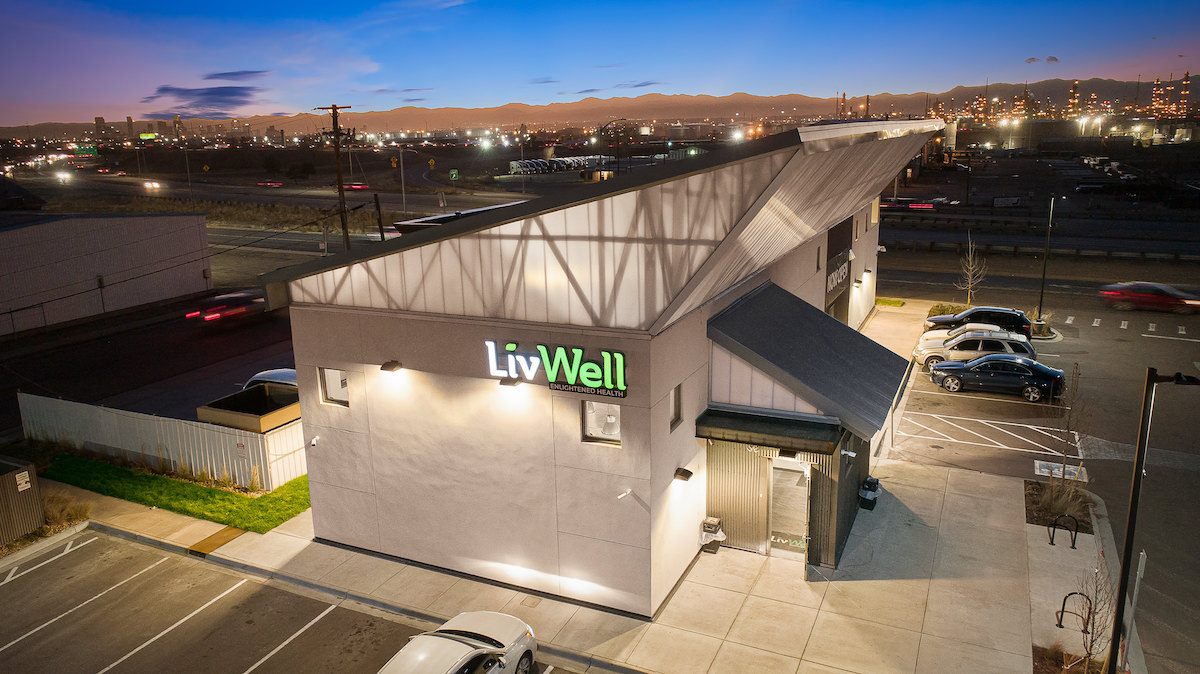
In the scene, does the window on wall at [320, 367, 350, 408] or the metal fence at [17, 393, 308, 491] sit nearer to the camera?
the window on wall at [320, 367, 350, 408]

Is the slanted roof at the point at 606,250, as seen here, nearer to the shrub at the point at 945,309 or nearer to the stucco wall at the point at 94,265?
the shrub at the point at 945,309

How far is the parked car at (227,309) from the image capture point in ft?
116

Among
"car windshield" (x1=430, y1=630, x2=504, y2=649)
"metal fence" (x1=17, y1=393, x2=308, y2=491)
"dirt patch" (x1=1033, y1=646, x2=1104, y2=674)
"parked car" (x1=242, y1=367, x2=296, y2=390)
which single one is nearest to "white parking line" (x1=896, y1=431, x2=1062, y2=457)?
"dirt patch" (x1=1033, y1=646, x2=1104, y2=674)

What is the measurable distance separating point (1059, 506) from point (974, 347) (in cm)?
1101

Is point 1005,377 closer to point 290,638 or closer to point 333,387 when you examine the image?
point 333,387

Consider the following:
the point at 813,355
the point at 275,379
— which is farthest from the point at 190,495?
the point at 813,355

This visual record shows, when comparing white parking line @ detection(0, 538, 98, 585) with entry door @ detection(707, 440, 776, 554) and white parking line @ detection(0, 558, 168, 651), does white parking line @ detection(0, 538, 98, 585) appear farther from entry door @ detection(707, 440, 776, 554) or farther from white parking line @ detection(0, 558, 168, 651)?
entry door @ detection(707, 440, 776, 554)

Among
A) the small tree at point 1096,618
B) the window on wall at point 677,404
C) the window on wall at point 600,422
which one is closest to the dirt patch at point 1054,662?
the small tree at point 1096,618

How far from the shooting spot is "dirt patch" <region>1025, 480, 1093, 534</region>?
1616 cm

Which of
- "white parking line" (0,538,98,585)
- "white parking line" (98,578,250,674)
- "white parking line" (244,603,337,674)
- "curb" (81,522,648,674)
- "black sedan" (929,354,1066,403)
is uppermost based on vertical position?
"black sedan" (929,354,1066,403)

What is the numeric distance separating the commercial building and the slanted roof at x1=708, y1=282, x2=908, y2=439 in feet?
0.23

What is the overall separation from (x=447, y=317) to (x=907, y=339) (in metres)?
23.1

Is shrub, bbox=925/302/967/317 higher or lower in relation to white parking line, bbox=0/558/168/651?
higher

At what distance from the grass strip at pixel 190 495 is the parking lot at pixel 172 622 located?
5.68 feet
